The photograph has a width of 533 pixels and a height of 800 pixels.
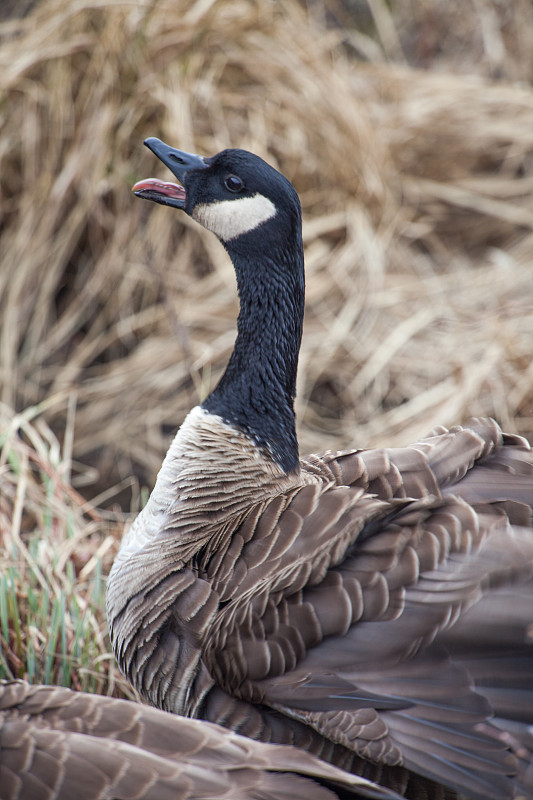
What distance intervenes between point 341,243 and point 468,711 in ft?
12.9

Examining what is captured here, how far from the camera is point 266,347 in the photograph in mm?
2717

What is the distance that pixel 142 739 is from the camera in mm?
1763

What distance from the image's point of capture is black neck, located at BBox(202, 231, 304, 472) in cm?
267

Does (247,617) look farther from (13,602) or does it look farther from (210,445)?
(13,602)

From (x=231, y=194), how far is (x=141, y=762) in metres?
1.70

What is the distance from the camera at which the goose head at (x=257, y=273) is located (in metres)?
2.64

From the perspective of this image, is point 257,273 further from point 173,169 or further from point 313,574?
point 313,574

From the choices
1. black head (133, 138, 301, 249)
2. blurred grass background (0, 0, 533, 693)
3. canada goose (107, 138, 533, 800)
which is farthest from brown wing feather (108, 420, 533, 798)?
blurred grass background (0, 0, 533, 693)

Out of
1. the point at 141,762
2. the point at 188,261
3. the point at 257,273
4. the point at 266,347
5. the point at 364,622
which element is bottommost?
the point at 141,762

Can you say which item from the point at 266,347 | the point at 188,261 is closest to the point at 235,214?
the point at 266,347

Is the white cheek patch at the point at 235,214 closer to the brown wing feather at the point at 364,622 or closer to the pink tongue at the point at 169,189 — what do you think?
the pink tongue at the point at 169,189

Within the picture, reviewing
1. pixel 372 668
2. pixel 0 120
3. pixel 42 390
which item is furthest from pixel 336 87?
pixel 372 668

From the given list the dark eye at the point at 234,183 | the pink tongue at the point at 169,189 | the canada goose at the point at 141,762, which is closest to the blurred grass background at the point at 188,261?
the pink tongue at the point at 169,189

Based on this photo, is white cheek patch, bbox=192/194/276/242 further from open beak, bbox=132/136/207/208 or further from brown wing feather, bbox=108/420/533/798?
brown wing feather, bbox=108/420/533/798
